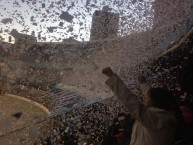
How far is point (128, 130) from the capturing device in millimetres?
2896

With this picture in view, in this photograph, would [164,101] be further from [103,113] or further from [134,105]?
[103,113]

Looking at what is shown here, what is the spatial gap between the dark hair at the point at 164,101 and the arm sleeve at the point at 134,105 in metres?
0.15

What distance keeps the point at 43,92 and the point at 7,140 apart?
2.89 m

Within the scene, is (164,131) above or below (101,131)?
above

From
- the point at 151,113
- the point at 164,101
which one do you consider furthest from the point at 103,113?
the point at 151,113

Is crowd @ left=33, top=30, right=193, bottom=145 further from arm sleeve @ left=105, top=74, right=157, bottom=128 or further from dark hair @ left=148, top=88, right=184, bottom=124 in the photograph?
arm sleeve @ left=105, top=74, right=157, bottom=128

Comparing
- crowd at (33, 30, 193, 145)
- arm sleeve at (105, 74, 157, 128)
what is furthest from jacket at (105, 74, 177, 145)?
crowd at (33, 30, 193, 145)

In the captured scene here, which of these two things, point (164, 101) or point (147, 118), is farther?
point (164, 101)

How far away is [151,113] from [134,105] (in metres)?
0.11

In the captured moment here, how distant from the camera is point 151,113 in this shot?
192cm

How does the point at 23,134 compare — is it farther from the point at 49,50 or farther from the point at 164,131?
the point at 164,131

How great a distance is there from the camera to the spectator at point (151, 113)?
6.22ft

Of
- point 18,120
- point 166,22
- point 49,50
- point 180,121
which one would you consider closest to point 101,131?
point 166,22

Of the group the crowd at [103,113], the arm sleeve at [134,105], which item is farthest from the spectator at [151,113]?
the crowd at [103,113]
